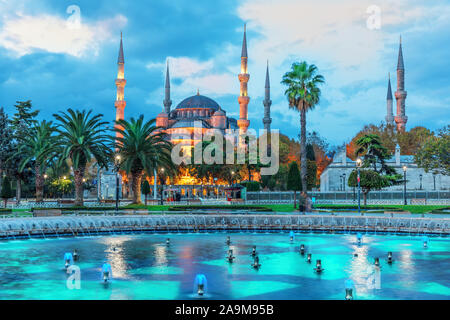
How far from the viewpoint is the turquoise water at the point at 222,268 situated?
38.5 feet

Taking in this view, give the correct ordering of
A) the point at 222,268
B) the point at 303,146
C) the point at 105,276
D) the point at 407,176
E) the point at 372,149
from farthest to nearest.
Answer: the point at 407,176 < the point at 372,149 < the point at 303,146 < the point at 222,268 < the point at 105,276

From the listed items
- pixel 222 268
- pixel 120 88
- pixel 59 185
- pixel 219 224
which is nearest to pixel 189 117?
pixel 120 88

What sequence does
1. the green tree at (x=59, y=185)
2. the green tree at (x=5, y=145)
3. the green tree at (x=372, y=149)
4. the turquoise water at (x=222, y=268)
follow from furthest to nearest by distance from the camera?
1. the green tree at (x=59, y=185)
2. the green tree at (x=372, y=149)
3. the green tree at (x=5, y=145)
4. the turquoise water at (x=222, y=268)

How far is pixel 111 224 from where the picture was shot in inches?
1006

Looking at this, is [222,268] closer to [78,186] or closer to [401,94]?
[78,186]

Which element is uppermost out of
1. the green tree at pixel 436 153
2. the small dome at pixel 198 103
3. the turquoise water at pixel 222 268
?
the small dome at pixel 198 103

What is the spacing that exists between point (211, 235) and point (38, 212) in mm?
9476

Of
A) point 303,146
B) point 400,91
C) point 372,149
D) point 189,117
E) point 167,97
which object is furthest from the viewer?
point 167,97

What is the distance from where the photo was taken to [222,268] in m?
15.0

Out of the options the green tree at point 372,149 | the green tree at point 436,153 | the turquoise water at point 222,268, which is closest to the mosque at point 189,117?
the green tree at point 372,149

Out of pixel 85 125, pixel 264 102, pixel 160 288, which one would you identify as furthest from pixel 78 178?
pixel 264 102

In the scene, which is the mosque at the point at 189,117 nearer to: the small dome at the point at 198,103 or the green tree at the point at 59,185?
the small dome at the point at 198,103

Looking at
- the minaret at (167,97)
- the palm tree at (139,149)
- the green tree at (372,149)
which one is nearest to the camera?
the palm tree at (139,149)

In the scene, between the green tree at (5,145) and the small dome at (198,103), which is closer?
the green tree at (5,145)
